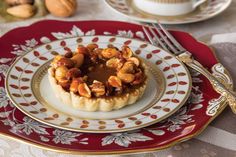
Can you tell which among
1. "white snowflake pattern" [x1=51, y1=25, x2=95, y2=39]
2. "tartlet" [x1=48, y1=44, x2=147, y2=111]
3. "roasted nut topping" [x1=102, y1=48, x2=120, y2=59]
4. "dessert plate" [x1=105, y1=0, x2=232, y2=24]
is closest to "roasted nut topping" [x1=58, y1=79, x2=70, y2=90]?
"tartlet" [x1=48, y1=44, x2=147, y2=111]

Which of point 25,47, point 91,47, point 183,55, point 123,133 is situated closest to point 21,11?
point 25,47

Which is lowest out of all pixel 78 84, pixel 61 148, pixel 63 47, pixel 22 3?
pixel 61 148

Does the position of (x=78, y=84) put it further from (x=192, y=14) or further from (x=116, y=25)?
(x=192, y=14)

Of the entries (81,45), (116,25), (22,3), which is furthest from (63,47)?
(22,3)

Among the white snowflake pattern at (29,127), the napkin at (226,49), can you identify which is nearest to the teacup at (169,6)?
the napkin at (226,49)

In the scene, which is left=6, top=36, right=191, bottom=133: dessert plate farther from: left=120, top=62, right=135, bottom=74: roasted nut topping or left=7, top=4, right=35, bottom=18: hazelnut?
left=7, top=4, right=35, bottom=18: hazelnut
